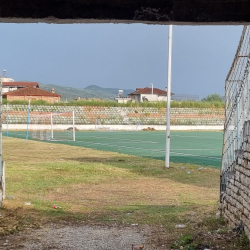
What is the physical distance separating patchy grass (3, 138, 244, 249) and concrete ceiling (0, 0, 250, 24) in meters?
3.03

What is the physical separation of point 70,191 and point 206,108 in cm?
4915

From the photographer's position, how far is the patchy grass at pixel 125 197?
7695 mm

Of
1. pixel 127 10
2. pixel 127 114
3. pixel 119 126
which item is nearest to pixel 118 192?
pixel 127 10

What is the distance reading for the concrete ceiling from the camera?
4.28 m

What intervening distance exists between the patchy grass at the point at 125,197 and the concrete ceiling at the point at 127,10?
3032 mm

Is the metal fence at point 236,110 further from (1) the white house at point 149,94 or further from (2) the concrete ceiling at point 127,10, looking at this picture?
(1) the white house at point 149,94

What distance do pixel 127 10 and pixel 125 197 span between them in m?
7.01

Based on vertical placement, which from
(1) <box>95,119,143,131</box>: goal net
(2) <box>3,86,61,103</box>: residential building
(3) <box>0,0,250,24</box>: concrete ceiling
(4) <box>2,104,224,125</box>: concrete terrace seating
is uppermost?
(3) <box>0,0,250,24</box>: concrete ceiling

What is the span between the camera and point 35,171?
589 inches

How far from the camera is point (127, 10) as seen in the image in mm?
4289

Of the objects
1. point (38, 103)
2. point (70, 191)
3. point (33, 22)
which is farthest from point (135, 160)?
point (38, 103)

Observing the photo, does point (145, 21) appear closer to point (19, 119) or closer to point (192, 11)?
point (192, 11)

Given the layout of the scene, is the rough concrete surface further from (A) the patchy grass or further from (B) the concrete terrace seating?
(B) the concrete terrace seating

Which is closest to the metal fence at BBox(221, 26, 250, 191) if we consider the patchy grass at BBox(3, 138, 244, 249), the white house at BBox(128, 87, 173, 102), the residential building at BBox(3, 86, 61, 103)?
the patchy grass at BBox(3, 138, 244, 249)
